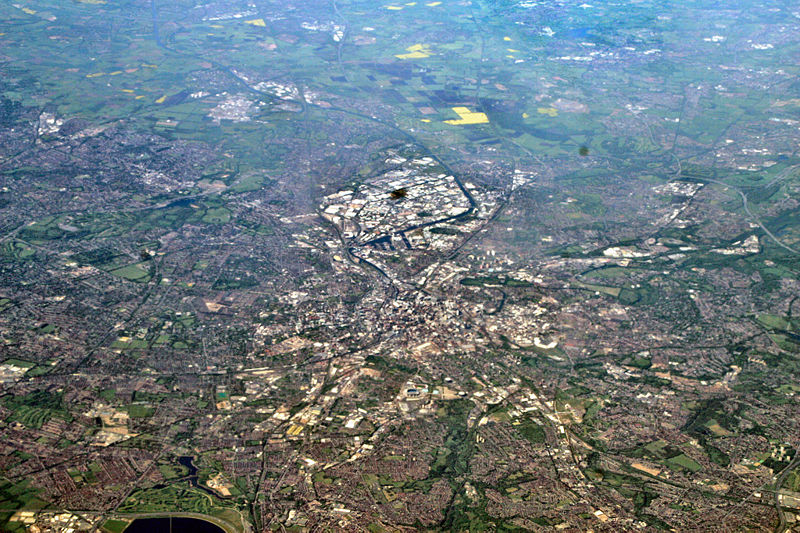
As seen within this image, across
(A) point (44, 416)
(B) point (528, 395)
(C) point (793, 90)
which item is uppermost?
(A) point (44, 416)

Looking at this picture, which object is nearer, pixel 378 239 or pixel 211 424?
pixel 211 424

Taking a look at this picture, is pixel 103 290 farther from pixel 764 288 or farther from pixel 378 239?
pixel 764 288

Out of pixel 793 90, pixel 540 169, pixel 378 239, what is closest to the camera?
pixel 378 239

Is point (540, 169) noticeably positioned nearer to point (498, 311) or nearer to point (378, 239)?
point (378, 239)

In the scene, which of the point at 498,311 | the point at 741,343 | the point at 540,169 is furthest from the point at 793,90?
the point at 498,311

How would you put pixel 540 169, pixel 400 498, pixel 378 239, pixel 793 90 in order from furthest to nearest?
pixel 793 90
pixel 540 169
pixel 378 239
pixel 400 498

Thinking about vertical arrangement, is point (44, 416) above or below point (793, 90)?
above
